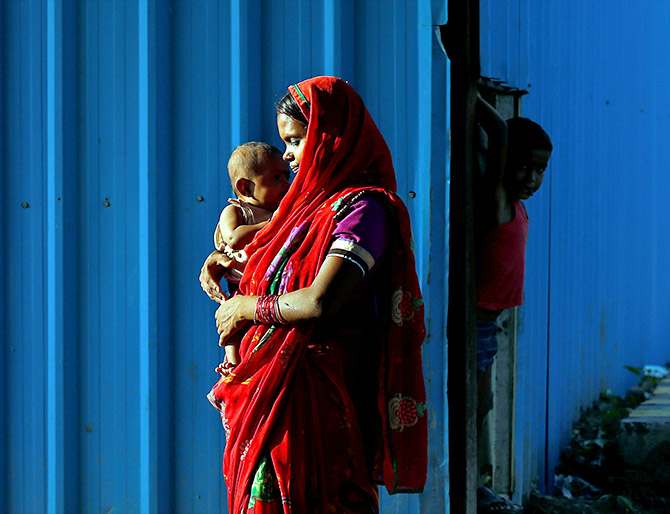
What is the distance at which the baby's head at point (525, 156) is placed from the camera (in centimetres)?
329

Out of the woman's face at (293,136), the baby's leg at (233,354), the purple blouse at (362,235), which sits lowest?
the baby's leg at (233,354)

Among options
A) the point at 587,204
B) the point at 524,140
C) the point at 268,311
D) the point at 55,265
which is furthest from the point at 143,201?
the point at 587,204

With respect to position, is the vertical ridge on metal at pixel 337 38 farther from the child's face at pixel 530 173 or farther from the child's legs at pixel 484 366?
the child's legs at pixel 484 366

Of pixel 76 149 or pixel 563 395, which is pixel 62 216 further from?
pixel 563 395

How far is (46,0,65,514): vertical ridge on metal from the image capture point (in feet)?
9.86

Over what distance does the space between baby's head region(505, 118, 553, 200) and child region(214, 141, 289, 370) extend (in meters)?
1.37

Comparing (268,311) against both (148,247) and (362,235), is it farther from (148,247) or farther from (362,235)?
(148,247)

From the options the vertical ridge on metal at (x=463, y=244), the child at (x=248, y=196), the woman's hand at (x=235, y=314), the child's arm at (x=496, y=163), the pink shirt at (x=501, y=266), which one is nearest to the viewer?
the woman's hand at (x=235, y=314)

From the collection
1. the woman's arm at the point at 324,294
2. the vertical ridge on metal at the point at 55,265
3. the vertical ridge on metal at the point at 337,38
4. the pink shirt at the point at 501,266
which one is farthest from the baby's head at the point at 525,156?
the vertical ridge on metal at the point at 55,265

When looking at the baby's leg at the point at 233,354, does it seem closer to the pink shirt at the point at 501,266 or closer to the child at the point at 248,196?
the child at the point at 248,196

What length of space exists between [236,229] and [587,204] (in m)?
3.80

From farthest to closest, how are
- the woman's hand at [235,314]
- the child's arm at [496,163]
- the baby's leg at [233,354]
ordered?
the child's arm at [496,163], the baby's leg at [233,354], the woman's hand at [235,314]

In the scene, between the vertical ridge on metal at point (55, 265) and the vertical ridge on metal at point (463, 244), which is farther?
the vertical ridge on metal at point (55, 265)

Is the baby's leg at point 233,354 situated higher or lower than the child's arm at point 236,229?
lower
